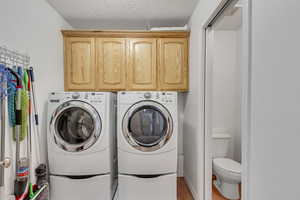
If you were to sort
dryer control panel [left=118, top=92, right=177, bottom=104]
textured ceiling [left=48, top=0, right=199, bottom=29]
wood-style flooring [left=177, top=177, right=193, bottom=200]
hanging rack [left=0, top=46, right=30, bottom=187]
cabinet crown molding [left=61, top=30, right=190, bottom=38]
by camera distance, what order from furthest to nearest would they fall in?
1. cabinet crown molding [left=61, top=30, right=190, bottom=38]
2. wood-style flooring [left=177, top=177, right=193, bottom=200]
3. textured ceiling [left=48, top=0, right=199, bottom=29]
4. dryer control panel [left=118, top=92, right=177, bottom=104]
5. hanging rack [left=0, top=46, right=30, bottom=187]

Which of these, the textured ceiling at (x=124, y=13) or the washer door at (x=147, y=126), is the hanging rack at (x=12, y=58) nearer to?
the textured ceiling at (x=124, y=13)

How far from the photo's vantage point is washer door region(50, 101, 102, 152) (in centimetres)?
200

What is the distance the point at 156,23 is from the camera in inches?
110

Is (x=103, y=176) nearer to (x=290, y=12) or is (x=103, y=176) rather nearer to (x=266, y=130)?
(x=266, y=130)

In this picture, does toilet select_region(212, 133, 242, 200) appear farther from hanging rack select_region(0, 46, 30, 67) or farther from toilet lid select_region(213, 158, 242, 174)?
hanging rack select_region(0, 46, 30, 67)

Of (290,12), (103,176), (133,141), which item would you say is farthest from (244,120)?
(103,176)

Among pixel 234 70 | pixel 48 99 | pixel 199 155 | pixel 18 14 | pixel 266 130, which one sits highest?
pixel 18 14

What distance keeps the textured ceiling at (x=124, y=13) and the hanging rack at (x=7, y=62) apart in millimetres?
924

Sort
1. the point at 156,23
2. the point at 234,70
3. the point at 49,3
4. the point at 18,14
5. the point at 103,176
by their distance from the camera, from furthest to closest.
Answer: the point at 156,23
the point at 49,3
the point at 103,176
the point at 234,70
the point at 18,14

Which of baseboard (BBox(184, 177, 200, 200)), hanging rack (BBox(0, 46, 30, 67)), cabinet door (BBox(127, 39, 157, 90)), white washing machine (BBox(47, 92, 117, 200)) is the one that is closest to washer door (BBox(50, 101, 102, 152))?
white washing machine (BBox(47, 92, 117, 200))

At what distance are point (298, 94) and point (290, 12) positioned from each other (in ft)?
1.19

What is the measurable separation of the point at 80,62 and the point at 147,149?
1560 millimetres

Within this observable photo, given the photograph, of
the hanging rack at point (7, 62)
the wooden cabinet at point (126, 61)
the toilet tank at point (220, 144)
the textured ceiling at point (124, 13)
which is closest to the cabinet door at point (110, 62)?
the wooden cabinet at point (126, 61)

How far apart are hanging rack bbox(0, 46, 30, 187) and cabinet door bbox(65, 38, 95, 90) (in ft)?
2.65
